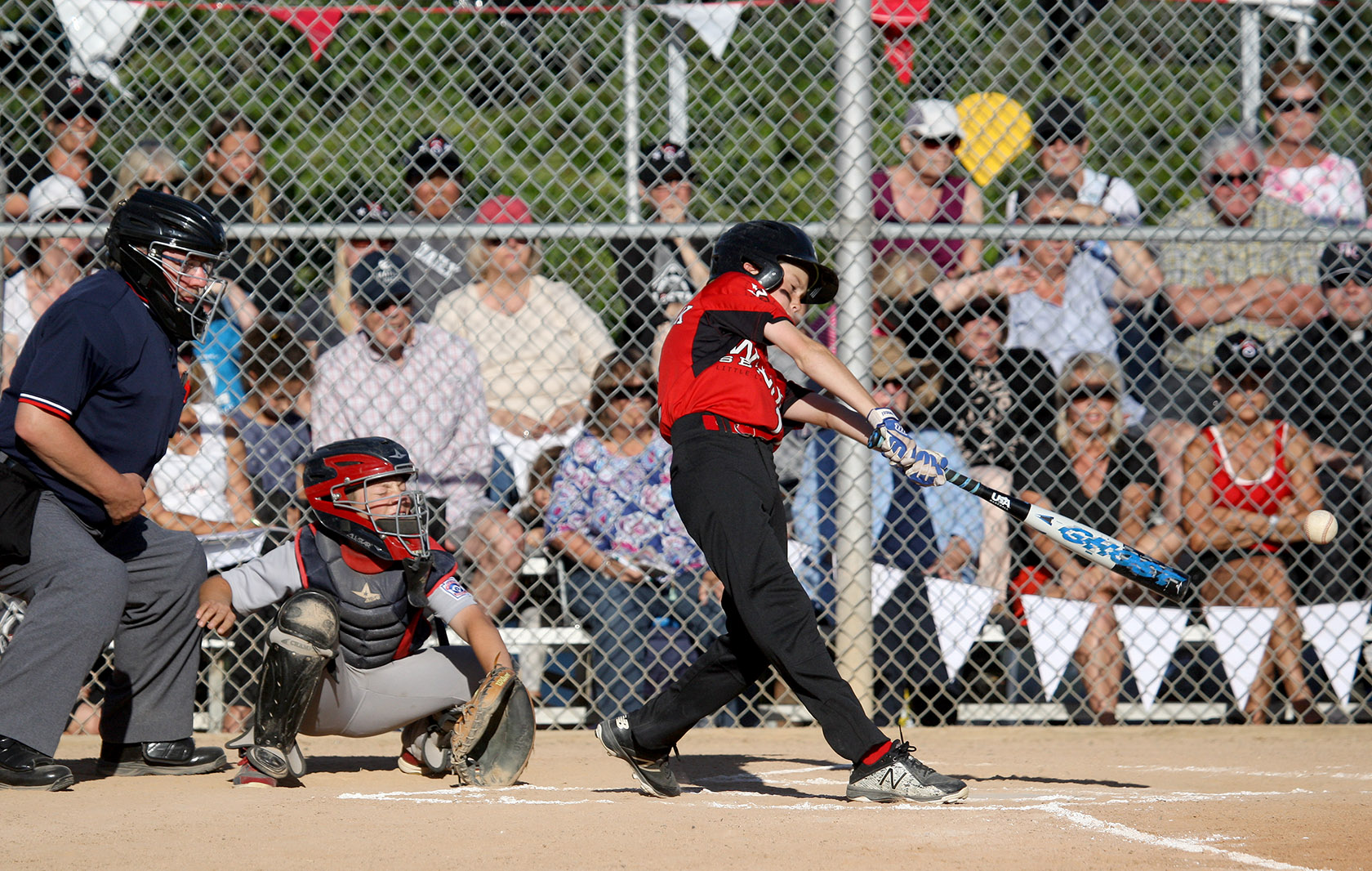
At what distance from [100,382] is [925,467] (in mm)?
2328

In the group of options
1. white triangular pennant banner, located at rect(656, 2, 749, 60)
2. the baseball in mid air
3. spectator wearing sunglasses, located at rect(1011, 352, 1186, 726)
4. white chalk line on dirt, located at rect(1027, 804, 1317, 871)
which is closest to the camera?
white chalk line on dirt, located at rect(1027, 804, 1317, 871)

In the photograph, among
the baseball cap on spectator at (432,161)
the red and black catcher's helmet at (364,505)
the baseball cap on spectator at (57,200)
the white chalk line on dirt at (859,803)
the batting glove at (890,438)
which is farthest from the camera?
the baseball cap on spectator at (432,161)

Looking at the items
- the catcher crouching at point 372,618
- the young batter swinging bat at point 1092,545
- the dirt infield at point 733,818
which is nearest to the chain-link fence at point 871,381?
the dirt infield at point 733,818

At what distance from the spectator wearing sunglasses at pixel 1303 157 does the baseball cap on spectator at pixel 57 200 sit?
16.3 ft

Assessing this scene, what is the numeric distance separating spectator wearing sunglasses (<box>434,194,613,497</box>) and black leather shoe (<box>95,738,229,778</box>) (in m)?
1.88

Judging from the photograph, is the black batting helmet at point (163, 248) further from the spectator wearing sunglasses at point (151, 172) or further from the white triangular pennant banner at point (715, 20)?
the white triangular pennant banner at point (715, 20)

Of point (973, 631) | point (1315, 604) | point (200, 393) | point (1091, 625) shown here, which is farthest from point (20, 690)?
A: point (1315, 604)

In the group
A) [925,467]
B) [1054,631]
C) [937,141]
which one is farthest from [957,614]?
[937,141]

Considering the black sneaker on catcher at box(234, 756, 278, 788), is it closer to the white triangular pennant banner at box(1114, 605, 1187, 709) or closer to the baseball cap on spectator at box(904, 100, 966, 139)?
the white triangular pennant banner at box(1114, 605, 1187, 709)

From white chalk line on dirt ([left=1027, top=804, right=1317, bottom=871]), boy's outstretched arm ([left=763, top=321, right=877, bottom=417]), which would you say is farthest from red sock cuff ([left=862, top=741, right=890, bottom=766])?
boy's outstretched arm ([left=763, top=321, right=877, bottom=417])

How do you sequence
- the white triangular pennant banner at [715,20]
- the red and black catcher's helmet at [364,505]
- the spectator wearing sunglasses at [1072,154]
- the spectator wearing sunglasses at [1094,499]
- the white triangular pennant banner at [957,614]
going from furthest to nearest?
the white triangular pennant banner at [715,20] < the spectator wearing sunglasses at [1072,154] < the spectator wearing sunglasses at [1094,499] < the white triangular pennant banner at [957,614] < the red and black catcher's helmet at [364,505]

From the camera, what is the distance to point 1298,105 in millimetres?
5711

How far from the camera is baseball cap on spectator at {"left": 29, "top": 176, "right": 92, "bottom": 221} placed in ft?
16.4

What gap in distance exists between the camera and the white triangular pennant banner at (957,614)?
514 cm
